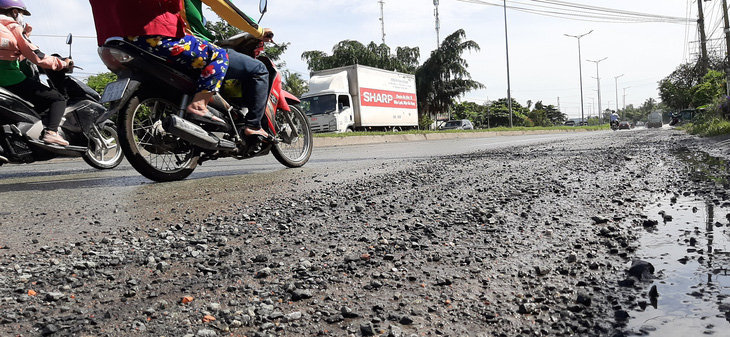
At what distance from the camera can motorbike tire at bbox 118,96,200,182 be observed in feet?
11.9

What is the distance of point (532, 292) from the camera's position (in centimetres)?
136

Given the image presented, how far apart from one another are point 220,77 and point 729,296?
11.1 ft

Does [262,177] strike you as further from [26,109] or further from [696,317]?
[696,317]

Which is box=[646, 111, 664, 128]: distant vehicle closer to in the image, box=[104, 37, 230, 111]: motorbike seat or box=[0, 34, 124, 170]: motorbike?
box=[0, 34, 124, 170]: motorbike

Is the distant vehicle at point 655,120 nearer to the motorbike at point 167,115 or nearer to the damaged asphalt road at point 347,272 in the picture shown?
the motorbike at point 167,115

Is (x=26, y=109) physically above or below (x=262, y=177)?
above

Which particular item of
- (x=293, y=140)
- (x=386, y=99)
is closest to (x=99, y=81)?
(x=386, y=99)

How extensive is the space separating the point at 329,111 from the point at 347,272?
2025cm

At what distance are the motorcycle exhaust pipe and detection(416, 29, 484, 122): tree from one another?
3896 cm

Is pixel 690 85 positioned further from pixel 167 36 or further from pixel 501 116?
pixel 167 36

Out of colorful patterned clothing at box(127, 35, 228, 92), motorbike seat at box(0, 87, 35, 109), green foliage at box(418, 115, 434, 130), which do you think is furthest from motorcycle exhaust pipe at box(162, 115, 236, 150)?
green foliage at box(418, 115, 434, 130)

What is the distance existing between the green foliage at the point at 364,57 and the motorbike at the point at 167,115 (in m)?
39.1

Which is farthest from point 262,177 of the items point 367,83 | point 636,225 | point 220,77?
point 367,83

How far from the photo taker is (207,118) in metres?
3.81
